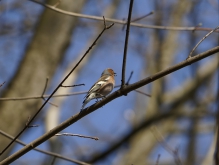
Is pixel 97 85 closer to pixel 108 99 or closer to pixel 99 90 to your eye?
pixel 99 90

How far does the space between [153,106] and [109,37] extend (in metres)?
2.44

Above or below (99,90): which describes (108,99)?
below

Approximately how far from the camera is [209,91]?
28.9 ft

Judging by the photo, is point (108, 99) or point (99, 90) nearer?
point (108, 99)

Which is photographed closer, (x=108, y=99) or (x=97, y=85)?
(x=108, y=99)

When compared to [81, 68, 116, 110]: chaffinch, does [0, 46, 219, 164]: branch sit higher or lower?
lower

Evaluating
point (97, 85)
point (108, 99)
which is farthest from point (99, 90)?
point (108, 99)

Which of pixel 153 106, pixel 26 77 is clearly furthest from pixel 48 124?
pixel 153 106

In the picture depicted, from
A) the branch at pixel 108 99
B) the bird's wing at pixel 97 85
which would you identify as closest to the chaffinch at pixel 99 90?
the bird's wing at pixel 97 85

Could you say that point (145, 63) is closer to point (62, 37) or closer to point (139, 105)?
point (139, 105)

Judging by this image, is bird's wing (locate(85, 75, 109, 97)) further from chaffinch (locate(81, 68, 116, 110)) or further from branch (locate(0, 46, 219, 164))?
branch (locate(0, 46, 219, 164))

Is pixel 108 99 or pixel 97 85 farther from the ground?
pixel 97 85

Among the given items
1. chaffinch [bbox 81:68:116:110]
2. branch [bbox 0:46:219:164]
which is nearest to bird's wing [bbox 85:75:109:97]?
chaffinch [bbox 81:68:116:110]

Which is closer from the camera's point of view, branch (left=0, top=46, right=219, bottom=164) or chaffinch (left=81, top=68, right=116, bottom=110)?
branch (left=0, top=46, right=219, bottom=164)
